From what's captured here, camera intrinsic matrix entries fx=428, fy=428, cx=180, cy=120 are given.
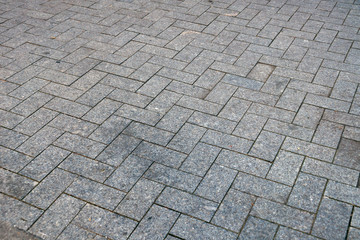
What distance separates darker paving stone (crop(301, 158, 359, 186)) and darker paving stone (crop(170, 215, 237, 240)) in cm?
114

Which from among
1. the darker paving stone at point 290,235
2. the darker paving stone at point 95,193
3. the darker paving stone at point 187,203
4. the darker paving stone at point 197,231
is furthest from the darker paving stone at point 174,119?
the darker paving stone at point 290,235

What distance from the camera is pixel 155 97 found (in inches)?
204

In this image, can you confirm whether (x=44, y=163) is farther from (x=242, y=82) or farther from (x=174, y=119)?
(x=242, y=82)

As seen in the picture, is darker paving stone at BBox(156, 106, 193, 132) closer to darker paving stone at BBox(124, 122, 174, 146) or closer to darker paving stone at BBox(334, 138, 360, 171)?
darker paving stone at BBox(124, 122, 174, 146)

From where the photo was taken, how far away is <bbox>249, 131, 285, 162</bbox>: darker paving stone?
4.32 metres

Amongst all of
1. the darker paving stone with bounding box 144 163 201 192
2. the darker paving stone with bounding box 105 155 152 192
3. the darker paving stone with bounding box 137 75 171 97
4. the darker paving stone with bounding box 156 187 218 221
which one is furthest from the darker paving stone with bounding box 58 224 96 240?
the darker paving stone with bounding box 137 75 171 97

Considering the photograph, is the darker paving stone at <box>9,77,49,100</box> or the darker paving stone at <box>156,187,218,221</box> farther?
the darker paving stone at <box>9,77,49,100</box>

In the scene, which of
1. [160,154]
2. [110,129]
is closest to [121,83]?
[110,129]

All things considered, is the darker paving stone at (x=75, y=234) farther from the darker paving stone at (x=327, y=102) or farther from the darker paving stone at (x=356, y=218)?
the darker paving stone at (x=327, y=102)

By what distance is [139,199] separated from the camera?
12.6 ft

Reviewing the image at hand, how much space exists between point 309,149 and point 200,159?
1135 mm

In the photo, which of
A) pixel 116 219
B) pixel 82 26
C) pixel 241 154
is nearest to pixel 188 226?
pixel 116 219

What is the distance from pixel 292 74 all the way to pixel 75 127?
2.86m

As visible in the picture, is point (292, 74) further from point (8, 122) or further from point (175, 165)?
point (8, 122)
